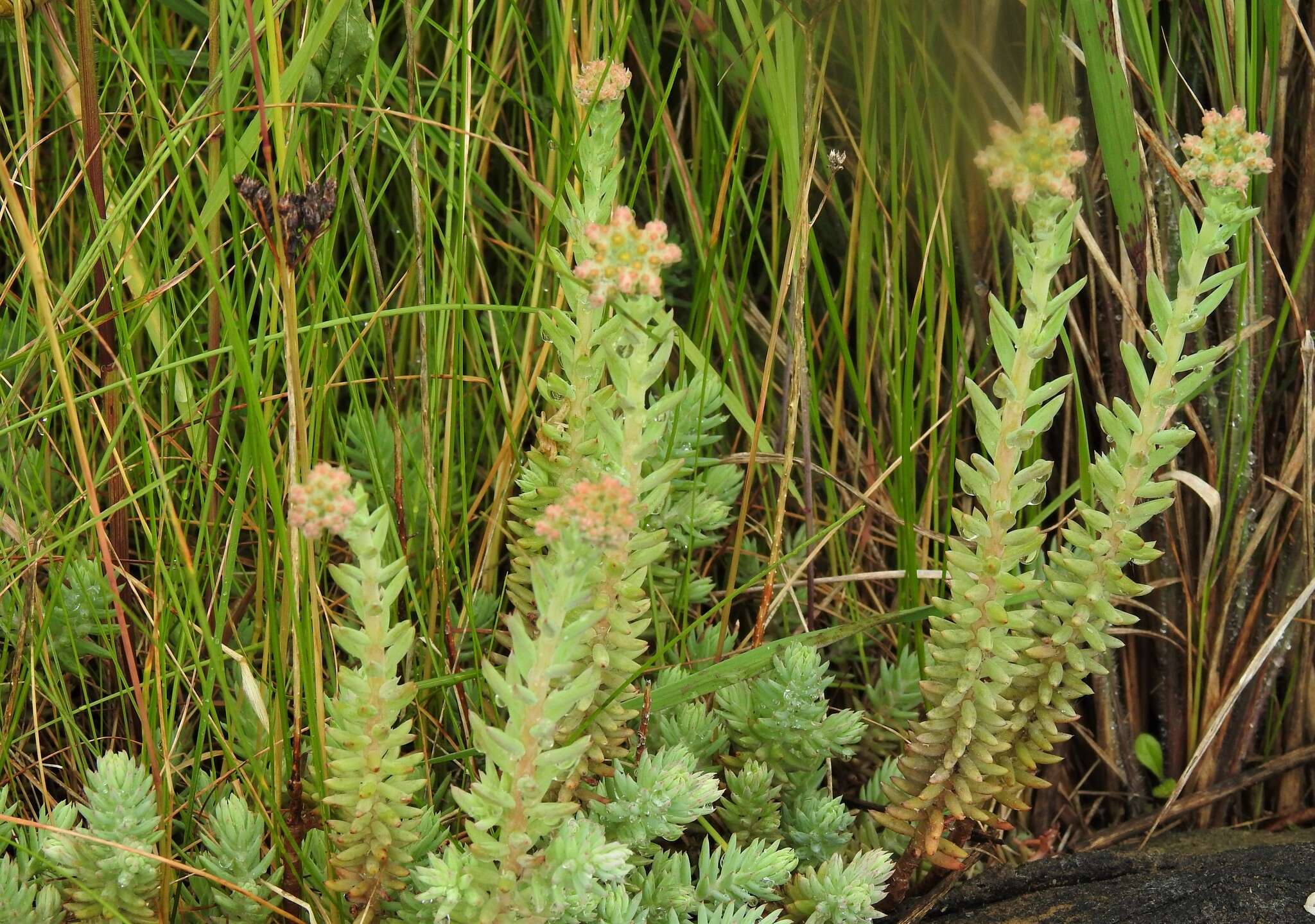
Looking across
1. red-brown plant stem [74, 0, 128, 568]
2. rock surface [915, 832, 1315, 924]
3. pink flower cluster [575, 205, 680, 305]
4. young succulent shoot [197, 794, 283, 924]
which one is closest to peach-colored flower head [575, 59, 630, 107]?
pink flower cluster [575, 205, 680, 305]

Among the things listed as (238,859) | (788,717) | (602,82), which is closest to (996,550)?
(788,717)

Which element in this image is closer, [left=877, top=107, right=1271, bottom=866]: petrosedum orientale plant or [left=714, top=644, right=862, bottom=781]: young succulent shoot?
[left=877, top=107, right=1271, bottom=866]: petrosedum orientale plant

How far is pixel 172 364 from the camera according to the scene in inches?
56.9

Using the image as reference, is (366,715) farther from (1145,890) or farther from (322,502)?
(1145,890)

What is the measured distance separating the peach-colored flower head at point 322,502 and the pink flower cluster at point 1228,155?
0.80 m

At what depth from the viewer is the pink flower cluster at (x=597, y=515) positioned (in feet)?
3.02

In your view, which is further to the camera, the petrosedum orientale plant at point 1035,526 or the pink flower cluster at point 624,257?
the petrosedum orientale plant at point 1035,526

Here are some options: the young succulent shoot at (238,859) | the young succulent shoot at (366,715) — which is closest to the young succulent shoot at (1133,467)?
the young succulent shoot at (366,715)

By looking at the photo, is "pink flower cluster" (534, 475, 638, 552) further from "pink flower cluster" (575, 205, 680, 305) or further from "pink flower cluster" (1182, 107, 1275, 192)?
"pink flower cluster" (1182, 107, 1275, 192)

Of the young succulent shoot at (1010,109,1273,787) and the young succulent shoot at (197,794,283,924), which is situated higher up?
the young succulent shoot at (1010,109,1273,787)

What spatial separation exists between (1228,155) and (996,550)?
0.43m

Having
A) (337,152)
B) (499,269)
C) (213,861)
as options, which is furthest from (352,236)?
(213,861)

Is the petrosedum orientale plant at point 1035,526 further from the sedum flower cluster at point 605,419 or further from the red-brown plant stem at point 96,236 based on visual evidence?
the red-brown plant stem at point 96,236

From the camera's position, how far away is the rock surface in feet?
4.69
